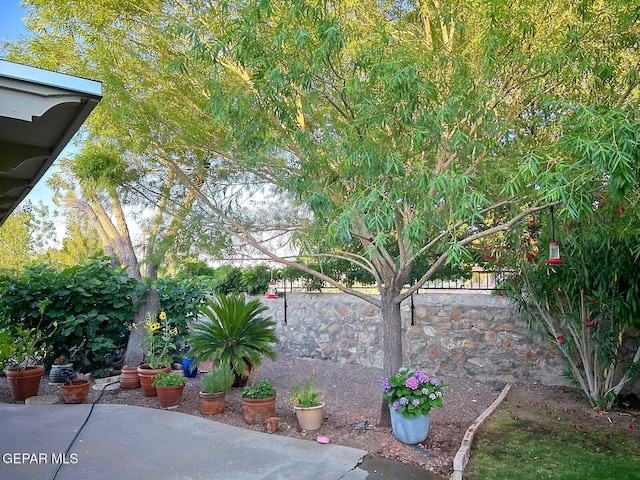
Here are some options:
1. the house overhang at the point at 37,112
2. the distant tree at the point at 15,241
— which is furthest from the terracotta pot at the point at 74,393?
the distant tree at the point at 15,241

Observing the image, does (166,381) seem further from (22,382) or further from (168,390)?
(22,382)

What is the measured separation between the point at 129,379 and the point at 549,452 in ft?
16.9

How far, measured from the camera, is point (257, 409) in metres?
5.09

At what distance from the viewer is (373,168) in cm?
376

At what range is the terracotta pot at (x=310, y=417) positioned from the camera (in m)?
4.81

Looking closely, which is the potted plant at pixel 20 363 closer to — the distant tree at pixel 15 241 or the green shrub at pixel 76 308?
the green shrub at pixel 76 308

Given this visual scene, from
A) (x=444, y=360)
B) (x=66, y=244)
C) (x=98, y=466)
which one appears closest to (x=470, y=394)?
(x=444, y=360)

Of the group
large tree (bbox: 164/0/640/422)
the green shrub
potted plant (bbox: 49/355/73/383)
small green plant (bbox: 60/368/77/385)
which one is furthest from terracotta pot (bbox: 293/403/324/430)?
potted plant (bbox: 49/355/73/383)

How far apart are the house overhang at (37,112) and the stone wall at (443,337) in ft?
19.1

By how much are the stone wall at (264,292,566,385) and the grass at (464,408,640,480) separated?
163 cm

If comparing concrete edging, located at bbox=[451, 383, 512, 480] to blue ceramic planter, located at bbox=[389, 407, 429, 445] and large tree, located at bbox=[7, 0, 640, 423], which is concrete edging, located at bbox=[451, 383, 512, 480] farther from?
large tree, located at bbox=[7, 0, 640, 423]

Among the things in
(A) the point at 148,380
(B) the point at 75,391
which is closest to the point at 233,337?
(A) the point at 148,380

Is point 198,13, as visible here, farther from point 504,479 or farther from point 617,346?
point 617,346

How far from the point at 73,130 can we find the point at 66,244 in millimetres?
18485
